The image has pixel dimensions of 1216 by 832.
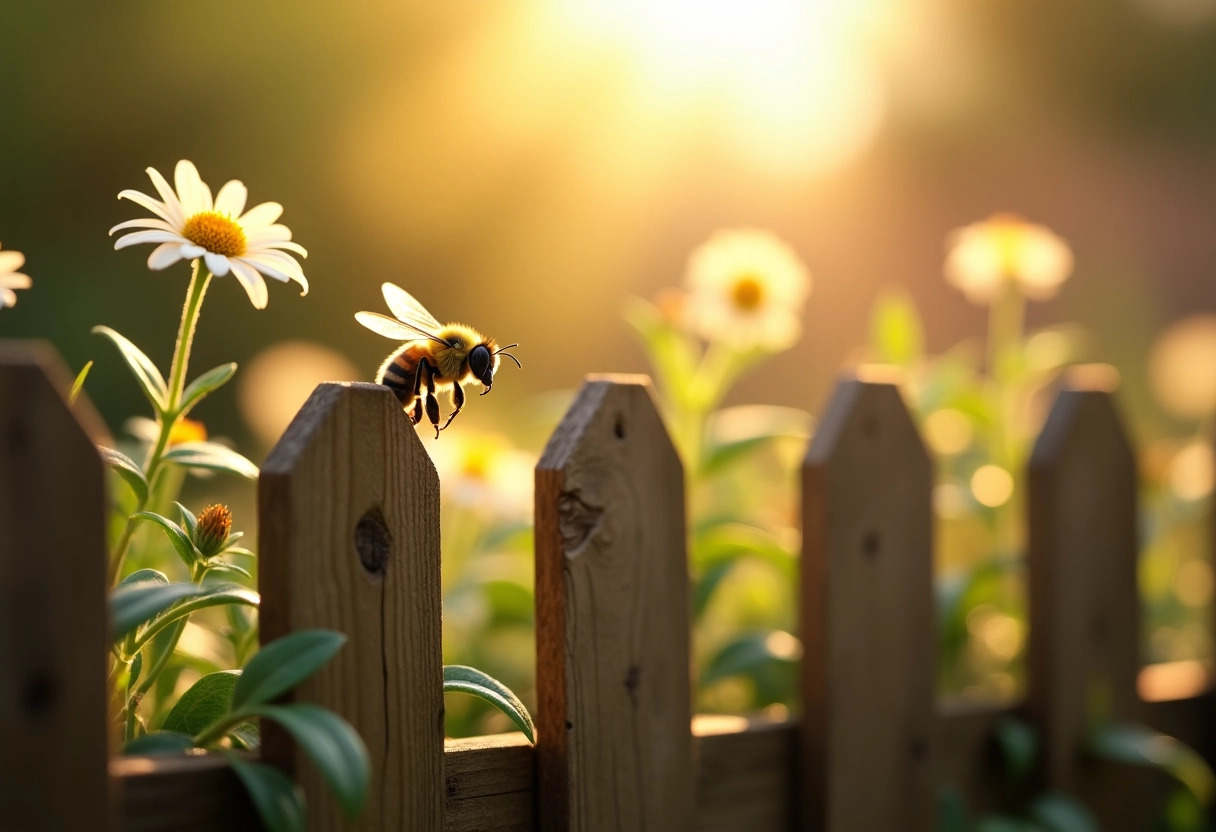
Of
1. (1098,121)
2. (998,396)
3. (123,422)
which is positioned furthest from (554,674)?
(1098,121)

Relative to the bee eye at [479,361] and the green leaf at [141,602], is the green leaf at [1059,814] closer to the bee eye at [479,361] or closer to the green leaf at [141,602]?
→ the bee eye at [479,361]

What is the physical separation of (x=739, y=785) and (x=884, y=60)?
4005 mm

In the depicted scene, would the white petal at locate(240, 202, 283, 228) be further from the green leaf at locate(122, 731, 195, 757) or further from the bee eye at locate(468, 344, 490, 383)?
the green leaf at locate(122, 731, 195, 757)

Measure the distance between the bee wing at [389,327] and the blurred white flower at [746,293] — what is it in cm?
87

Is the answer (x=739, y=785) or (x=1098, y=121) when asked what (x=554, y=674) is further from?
(x=1098, y=121)

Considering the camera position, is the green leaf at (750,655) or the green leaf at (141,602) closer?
the green leaf at (141,602)

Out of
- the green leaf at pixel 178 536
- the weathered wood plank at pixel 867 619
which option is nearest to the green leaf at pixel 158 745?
the green leaf at pixel 178 536

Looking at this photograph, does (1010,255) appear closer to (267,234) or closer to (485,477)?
(485,477)

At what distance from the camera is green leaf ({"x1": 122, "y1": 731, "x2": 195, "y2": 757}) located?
0.85m

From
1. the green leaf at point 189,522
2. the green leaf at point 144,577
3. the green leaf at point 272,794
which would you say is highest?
the green leaf at point 189,522

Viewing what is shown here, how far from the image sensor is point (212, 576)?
A: 1.18 meters

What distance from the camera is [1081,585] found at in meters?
1.69

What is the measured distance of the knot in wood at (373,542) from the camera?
91cm

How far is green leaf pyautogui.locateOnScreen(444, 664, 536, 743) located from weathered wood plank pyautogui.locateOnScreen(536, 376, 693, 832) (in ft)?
0.18
